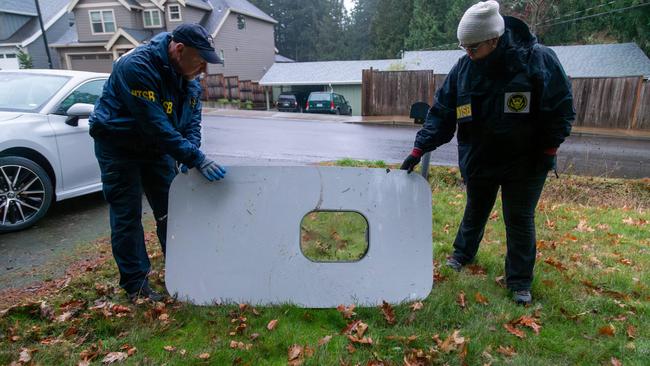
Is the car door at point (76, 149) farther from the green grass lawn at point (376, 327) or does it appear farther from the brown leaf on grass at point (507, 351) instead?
the brown leaf on grass at point (507, 351)

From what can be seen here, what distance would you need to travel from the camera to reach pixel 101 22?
26.4 m

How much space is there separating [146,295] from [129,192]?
705 mm

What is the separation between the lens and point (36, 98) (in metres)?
4.51

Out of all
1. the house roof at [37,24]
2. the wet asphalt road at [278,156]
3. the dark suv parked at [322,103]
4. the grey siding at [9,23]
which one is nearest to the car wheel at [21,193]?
the wet asphalt road at [278,156]

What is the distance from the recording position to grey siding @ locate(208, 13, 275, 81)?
28567 mm

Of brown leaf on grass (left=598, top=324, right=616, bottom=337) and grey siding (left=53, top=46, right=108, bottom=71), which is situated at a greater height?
grey siding (left=53, top=46, right=108, bottom=71)

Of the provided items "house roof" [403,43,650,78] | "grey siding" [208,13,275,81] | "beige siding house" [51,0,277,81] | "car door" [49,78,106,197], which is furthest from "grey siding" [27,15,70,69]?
"car door" [49,78,106,197]

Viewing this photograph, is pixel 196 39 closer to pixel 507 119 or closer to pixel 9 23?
pixel 507 119

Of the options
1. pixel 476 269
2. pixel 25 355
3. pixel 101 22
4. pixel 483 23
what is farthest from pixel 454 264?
pixel 101 22

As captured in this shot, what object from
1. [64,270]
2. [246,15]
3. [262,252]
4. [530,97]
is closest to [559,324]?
[530,97]

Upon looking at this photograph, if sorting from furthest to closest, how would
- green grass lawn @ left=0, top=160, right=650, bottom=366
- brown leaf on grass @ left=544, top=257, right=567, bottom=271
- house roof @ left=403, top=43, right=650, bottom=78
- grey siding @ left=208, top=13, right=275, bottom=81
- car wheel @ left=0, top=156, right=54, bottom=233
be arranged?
grey siding @ left=208, top=13, right=275, bottom=81
house roof @ left=403, top=43, right=650, bottom=78
car wheel @ left=0, top=156, right=54, bottom=233
brown leaf on grass @ left=544, top=257, right=567, bottom=271
green grass lawn @ left=0, top=160, right=650, bottom=366

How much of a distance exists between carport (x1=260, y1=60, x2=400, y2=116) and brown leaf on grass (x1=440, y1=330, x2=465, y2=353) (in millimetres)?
26935

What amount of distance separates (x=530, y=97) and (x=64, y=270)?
3638 millimetres

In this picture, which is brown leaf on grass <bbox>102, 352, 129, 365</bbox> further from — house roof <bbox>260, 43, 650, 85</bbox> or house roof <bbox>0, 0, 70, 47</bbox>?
house roof <bbox>0, 0, 70, 47</bbox>
